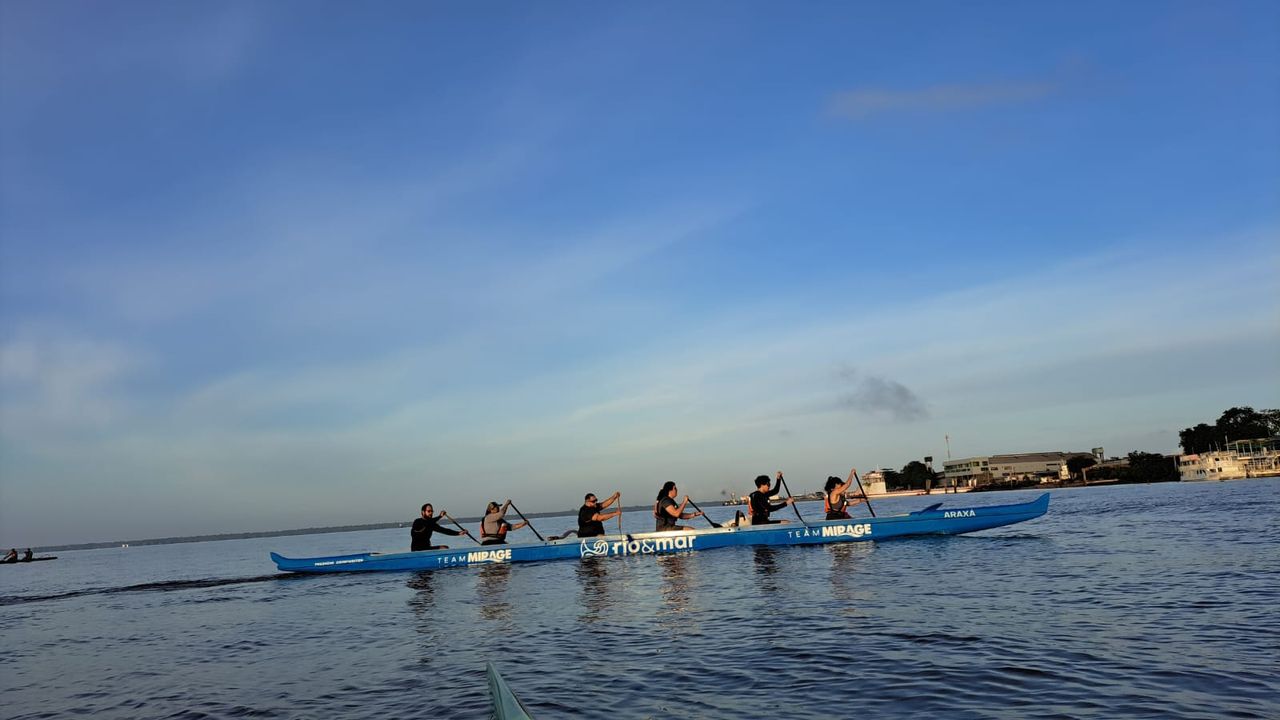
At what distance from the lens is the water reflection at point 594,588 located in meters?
14.2

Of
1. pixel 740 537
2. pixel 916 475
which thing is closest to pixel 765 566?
pixel 740 537

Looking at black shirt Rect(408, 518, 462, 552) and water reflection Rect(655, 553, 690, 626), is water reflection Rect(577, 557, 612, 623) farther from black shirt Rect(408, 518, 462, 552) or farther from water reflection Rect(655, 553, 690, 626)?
black shirt Rect(408, 518, 462, 552)

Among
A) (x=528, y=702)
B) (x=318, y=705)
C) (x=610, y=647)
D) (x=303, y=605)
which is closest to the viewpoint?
(x=528, y=702)

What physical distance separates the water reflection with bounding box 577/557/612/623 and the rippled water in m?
0.11

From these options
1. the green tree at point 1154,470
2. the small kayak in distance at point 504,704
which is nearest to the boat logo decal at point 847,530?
the small kayak in distance at point 504,704

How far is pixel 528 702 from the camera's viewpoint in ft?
27.0

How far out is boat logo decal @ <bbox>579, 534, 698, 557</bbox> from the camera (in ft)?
81.1

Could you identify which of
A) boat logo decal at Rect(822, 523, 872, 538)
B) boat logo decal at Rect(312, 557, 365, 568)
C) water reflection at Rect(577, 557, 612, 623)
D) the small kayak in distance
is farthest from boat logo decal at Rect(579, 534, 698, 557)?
the small kayak in distance

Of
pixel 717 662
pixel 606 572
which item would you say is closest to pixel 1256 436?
pixel 606 572

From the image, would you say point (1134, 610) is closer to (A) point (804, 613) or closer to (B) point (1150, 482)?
(A) point (804, 613)

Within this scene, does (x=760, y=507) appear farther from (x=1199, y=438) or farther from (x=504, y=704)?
(x=1199, y=438)

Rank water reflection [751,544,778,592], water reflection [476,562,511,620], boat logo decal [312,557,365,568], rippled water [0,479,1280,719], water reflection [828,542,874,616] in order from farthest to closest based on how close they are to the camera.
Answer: boat logo decal [312,557,365,568] → water reflection [751,544,778,592] → water reflection [476,562,511,620] → water reflection [828,542,874,616] → rippled water [0,479,1280,719]

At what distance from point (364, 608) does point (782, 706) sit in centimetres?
1284

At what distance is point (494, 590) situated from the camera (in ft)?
61.6
